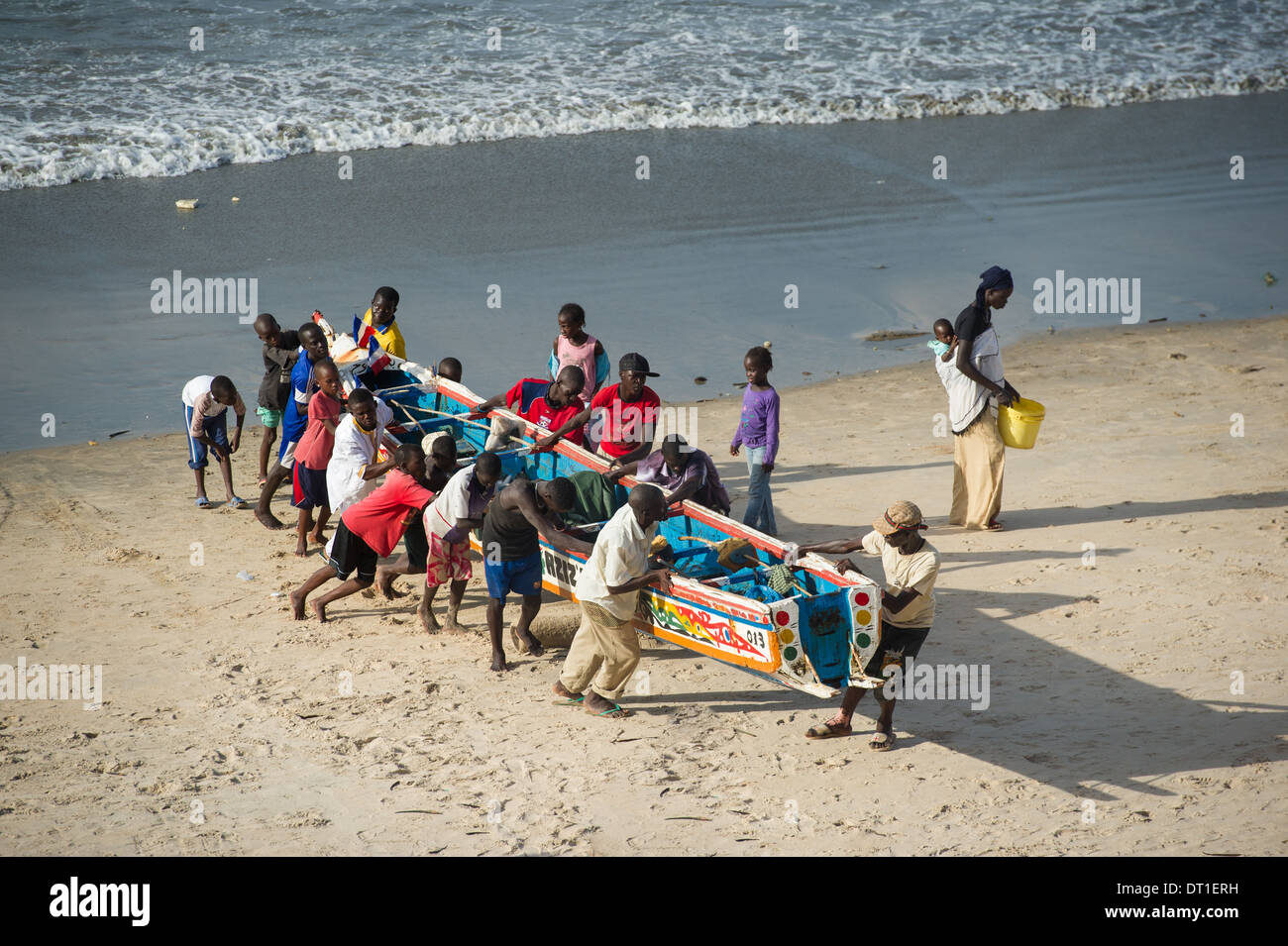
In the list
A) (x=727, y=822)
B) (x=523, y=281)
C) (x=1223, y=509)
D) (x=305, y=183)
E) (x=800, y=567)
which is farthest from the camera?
(x=305, y=183)

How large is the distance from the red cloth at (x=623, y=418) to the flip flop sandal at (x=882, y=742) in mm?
2745

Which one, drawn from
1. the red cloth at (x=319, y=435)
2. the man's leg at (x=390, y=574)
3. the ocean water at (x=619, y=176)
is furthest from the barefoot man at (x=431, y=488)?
the ocean water at (x=619, y=176)

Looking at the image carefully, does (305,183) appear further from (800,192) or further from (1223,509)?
Answer: (1223,509)

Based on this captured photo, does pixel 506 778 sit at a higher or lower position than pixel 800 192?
lower

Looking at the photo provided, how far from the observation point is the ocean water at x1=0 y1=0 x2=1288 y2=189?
68.9 ft

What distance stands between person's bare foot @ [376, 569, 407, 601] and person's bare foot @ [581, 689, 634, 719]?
1.93 m

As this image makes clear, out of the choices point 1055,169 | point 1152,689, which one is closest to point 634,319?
point 1152,689

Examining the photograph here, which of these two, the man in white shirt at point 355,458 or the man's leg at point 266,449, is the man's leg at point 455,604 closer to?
the man in white shirt at point 355,458

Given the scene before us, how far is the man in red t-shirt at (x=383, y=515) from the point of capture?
25.6 ft

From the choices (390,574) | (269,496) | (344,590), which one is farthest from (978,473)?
(269,496)

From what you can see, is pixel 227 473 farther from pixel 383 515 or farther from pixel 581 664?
pixel 581 664

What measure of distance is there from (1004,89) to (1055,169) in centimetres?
588

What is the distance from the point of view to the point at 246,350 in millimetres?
13078

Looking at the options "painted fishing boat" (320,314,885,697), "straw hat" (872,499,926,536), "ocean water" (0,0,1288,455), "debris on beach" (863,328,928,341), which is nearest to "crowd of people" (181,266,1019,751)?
"straw hat" (872,499,926,536)
